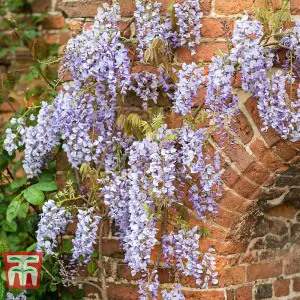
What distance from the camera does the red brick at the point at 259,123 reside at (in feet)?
8.21

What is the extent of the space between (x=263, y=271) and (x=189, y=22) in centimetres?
112

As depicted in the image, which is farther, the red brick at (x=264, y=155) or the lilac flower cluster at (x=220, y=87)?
the red brick at (x=264, y=155)

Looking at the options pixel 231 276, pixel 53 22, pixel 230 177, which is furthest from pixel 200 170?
pixel 53 22

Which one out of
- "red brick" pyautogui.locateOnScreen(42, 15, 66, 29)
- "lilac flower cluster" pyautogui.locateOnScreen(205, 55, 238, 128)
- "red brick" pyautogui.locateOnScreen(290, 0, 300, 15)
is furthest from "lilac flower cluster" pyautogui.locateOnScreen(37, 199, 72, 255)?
"red brick" pyautogui.locateOnScreen(42, 15, 66, 29)

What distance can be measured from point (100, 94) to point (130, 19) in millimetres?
338

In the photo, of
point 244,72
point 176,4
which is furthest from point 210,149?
point 176,4

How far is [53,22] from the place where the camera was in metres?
4.01

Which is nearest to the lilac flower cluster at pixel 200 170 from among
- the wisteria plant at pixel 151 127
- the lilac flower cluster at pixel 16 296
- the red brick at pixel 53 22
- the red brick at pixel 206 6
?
the wisteria plant at pixel 151 127

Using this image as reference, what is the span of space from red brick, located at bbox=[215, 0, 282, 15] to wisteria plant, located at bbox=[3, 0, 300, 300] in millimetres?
64

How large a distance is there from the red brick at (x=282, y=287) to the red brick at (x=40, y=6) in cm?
211

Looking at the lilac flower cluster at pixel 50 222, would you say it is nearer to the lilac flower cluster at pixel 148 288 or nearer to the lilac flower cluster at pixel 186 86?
the lilac flower cluster at pixel 148 288

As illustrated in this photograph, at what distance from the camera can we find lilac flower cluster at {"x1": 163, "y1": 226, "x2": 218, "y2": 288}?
8.16 feet

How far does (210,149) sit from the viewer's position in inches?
101

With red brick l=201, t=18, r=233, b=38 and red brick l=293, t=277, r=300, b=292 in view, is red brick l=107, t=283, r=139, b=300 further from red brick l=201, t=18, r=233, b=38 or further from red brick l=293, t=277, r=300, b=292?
red brick l=201, t=18, r=233, b=38
